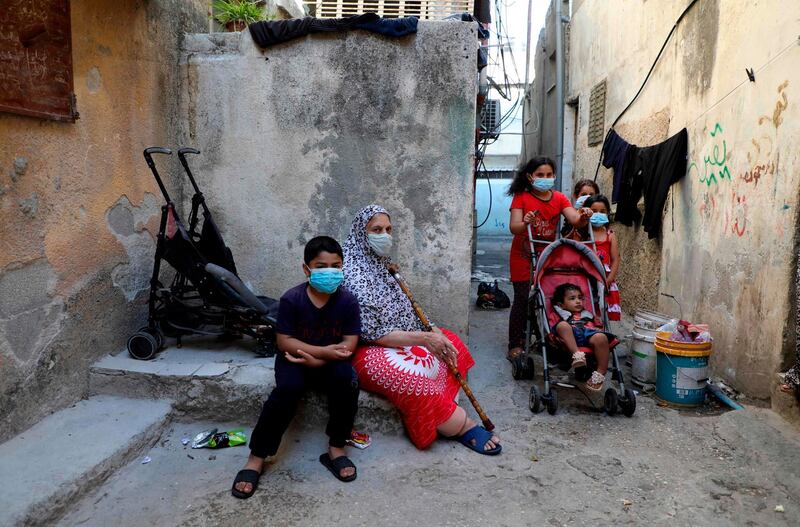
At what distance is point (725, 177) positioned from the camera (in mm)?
4418

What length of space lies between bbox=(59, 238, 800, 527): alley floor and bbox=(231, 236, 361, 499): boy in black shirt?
186 millimetres

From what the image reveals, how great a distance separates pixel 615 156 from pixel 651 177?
910mm

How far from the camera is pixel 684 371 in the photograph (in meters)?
3.83

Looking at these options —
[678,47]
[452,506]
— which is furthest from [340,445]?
[678,47]

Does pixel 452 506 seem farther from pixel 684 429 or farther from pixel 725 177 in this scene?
pixel 725 177

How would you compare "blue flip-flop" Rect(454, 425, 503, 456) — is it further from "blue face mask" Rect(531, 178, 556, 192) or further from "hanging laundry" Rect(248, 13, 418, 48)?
"hanging laundry" Rect(248, 13, 418, 48)

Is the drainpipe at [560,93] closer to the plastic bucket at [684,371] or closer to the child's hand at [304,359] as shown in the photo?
the plastic bucket at [684,371]

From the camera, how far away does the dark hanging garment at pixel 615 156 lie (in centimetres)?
629

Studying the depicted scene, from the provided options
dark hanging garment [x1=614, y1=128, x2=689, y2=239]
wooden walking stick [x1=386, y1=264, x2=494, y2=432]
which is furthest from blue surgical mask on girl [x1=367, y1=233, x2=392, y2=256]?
dark hanging garment [x1=614, y1=128, x2=689, y2=239]

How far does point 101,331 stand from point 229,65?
7.10 feet

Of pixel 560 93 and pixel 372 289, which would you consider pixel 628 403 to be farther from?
pixel 560 93

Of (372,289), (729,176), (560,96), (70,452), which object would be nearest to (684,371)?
(729,176)

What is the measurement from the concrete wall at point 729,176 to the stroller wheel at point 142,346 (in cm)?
402

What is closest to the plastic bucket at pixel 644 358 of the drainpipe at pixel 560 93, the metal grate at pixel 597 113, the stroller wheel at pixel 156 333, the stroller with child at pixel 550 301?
the stroller with child at pixel 550 301
